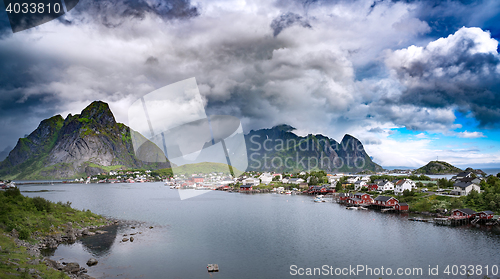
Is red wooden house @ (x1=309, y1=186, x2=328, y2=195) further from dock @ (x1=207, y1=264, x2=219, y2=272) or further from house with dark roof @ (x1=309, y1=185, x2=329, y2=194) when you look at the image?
dock @ (x1=207, y1=264, x2=219, y2=272)

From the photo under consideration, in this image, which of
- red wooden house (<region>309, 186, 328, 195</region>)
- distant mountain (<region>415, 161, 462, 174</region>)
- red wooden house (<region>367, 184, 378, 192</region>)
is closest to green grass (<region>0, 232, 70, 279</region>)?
red wooden house (<region>367, 184, 378, 192</region>)

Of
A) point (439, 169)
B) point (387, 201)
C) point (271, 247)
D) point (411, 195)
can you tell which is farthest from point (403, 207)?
point (439, 169)

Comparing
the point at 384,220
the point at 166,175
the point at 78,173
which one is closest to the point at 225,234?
the point at 384,220

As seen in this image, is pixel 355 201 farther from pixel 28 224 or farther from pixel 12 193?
pixel 12 193

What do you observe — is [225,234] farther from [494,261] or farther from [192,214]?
[494,261]

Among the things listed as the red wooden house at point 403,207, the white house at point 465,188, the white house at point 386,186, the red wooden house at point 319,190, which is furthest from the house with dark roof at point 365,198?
the red wooden house at point 319,190
